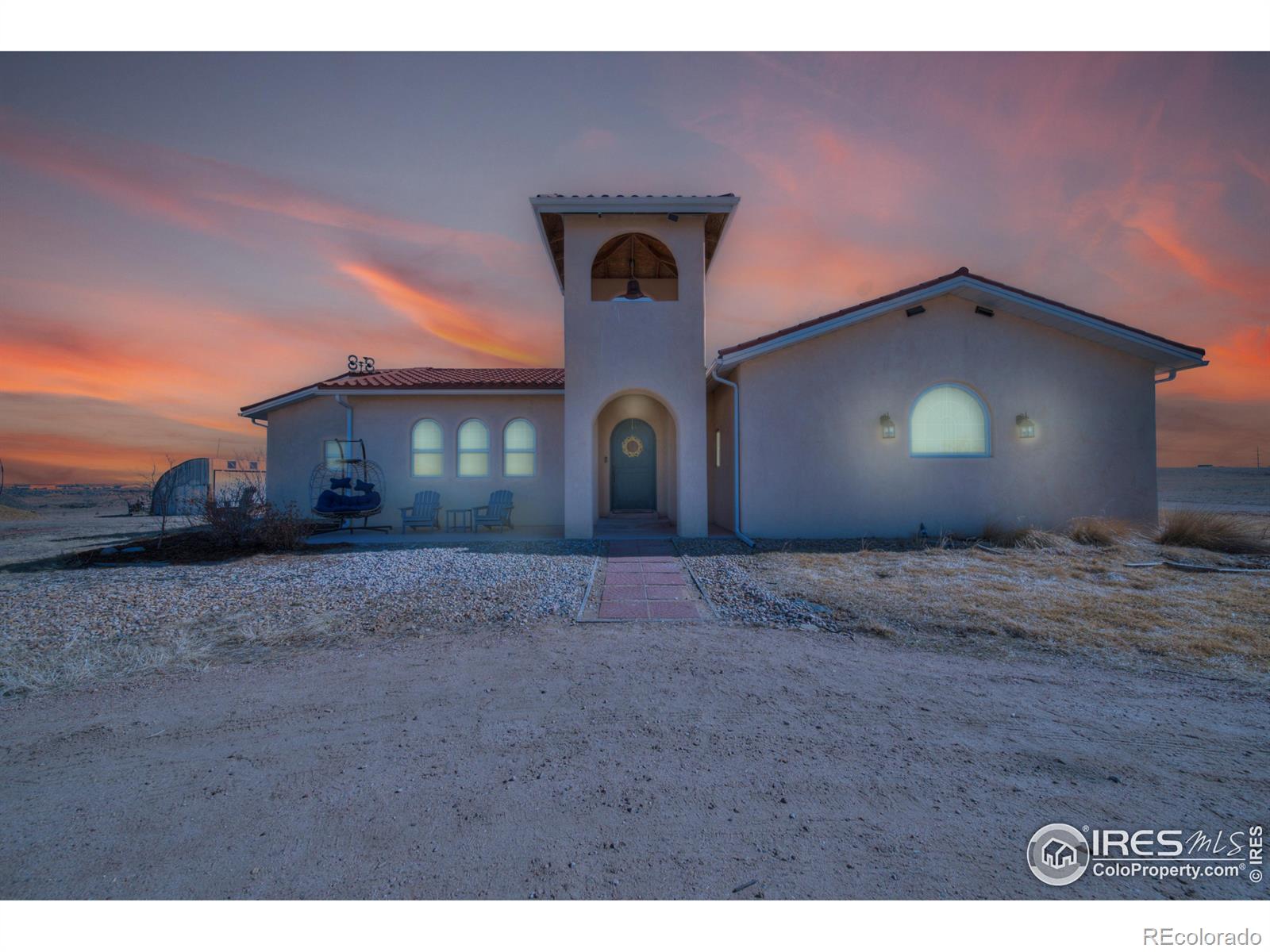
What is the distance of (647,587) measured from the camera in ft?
20.1

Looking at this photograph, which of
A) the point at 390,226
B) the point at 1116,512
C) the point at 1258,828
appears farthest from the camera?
the point at 390,226

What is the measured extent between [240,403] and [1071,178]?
17941 mm

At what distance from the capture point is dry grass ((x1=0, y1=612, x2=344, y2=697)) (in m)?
3.60

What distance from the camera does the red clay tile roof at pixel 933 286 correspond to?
948 centimetres

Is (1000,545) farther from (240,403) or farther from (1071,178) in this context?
(240,403)

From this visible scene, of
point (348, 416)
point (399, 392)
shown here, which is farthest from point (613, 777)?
point (348, 416)

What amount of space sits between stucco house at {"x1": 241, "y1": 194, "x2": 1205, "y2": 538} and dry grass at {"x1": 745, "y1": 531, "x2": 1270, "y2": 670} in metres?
1.83

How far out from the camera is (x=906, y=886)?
1.68 metres

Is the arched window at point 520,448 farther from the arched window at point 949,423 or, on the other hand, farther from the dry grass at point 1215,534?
the dry grass at point 1215,534

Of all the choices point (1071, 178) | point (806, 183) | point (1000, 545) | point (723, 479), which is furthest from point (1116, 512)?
point (806, 183)

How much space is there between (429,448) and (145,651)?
28.7ft

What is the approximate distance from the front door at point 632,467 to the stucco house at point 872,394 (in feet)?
11.7
